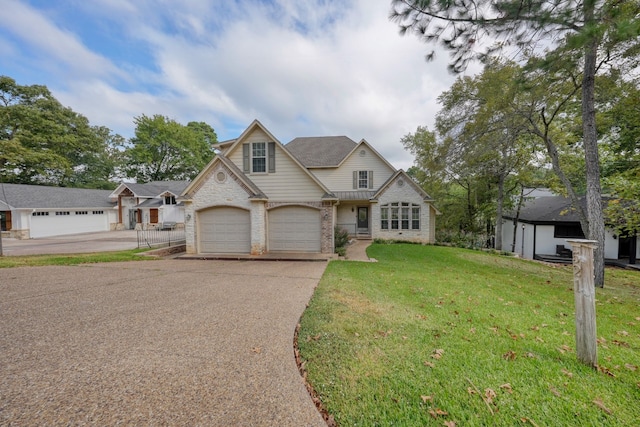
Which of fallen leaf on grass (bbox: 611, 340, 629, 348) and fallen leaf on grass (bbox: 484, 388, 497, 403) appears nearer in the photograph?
fallen leaf on grass (bbox: 484, 388, 497, 403)

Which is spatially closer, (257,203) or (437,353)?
(437,353)

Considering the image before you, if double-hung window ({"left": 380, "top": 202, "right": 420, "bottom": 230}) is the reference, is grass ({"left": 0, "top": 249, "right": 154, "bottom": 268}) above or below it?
below

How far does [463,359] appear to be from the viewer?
10.5ft

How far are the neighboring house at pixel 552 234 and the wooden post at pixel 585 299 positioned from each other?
597 inches

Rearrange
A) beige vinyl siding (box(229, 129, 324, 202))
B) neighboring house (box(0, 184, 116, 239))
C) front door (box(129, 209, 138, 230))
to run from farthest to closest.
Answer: front door (box(129, 209, 138, 230)), neighboring house (box(0, 184, 116, 239)), beige vinyl siding (box(229, 129, 324, 202))

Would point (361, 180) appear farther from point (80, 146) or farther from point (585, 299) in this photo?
point (80, 146)

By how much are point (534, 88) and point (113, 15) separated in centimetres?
1497

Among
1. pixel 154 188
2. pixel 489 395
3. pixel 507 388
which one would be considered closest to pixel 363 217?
pixel 507 388

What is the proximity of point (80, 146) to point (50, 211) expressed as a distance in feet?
53.4

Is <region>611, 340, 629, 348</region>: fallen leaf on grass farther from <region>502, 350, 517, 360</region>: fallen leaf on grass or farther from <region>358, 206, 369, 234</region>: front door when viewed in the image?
<region>358, 206, 369, 234</region>: front door

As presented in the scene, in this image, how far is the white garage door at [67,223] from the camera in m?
20.0

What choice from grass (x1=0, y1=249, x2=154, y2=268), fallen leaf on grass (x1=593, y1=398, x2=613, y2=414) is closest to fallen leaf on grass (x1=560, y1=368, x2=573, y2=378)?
fallen leaf on grass (x1=593, y1=398, x2=613, y2=414)

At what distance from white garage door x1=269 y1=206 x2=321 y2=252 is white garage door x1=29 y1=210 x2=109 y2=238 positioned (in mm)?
22139

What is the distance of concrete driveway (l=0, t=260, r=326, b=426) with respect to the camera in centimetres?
240
